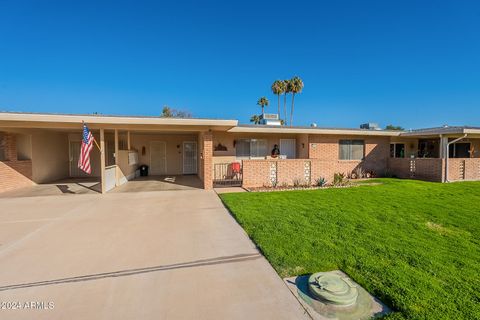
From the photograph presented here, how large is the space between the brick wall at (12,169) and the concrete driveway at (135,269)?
4.79 metres

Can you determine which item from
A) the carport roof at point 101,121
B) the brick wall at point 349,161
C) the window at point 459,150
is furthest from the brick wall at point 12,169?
the window at point 459,150

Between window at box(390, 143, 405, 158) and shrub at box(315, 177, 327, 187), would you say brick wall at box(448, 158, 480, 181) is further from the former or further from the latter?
shrub at box(315, 177, 327, 187)

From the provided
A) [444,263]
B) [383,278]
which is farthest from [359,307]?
[444,263]

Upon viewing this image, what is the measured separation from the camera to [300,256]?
3.36 metres

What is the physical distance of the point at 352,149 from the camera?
13414mm

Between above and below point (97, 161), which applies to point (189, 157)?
above

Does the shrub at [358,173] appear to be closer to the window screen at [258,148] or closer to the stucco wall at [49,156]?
the window screen at [258,148]

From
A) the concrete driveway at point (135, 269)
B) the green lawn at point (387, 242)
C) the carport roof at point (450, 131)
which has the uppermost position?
the carport roof at point (450, 131)

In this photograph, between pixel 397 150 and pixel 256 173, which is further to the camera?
pixel 397 150

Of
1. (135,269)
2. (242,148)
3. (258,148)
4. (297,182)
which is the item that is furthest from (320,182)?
(135,269)

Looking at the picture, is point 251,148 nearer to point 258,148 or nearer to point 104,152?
point 258,148

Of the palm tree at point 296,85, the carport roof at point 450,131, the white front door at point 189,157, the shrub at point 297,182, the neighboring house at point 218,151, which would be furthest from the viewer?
the palm tree at point 296,85

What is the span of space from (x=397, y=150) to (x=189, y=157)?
45.0ft

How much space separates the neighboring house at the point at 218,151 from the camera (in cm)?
867
